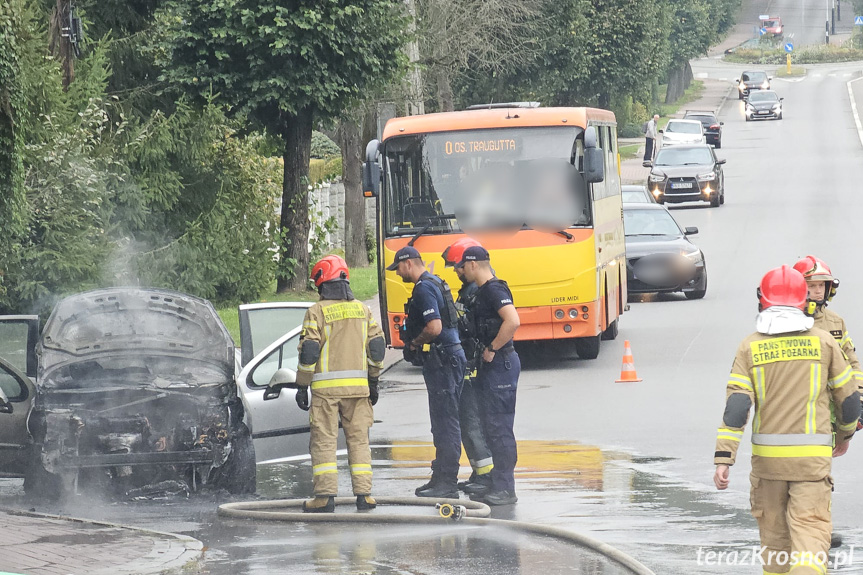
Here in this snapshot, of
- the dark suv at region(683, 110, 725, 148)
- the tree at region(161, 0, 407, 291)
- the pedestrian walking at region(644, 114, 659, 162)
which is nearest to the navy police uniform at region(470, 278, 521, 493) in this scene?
the tree at region(161, 0, 407, 291)

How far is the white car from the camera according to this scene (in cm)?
5409

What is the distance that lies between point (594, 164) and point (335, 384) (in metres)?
7.92

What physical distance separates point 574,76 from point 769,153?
11781 millimetres

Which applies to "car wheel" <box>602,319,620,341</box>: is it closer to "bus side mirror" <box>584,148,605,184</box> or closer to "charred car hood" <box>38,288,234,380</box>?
"bus side mirror" <box>584,148,605,184</box>

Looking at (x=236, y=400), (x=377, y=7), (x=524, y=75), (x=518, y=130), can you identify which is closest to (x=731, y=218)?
(x=524, y=75)

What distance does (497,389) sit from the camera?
9805 mm

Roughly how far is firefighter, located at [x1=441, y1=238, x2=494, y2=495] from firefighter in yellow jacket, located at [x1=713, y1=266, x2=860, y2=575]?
361 cm

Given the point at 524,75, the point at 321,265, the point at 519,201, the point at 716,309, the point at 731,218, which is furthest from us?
the point at 524,75

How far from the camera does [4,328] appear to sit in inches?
421

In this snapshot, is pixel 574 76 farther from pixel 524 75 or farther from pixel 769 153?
pixel 769 153

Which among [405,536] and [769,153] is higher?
[769,153]

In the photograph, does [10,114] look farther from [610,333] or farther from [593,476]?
[610,333]

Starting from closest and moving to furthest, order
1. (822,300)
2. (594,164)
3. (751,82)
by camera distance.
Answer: (822,300) < (594,164) < (751,82)

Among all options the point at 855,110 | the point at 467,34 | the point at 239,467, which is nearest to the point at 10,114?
the point at 239,467
